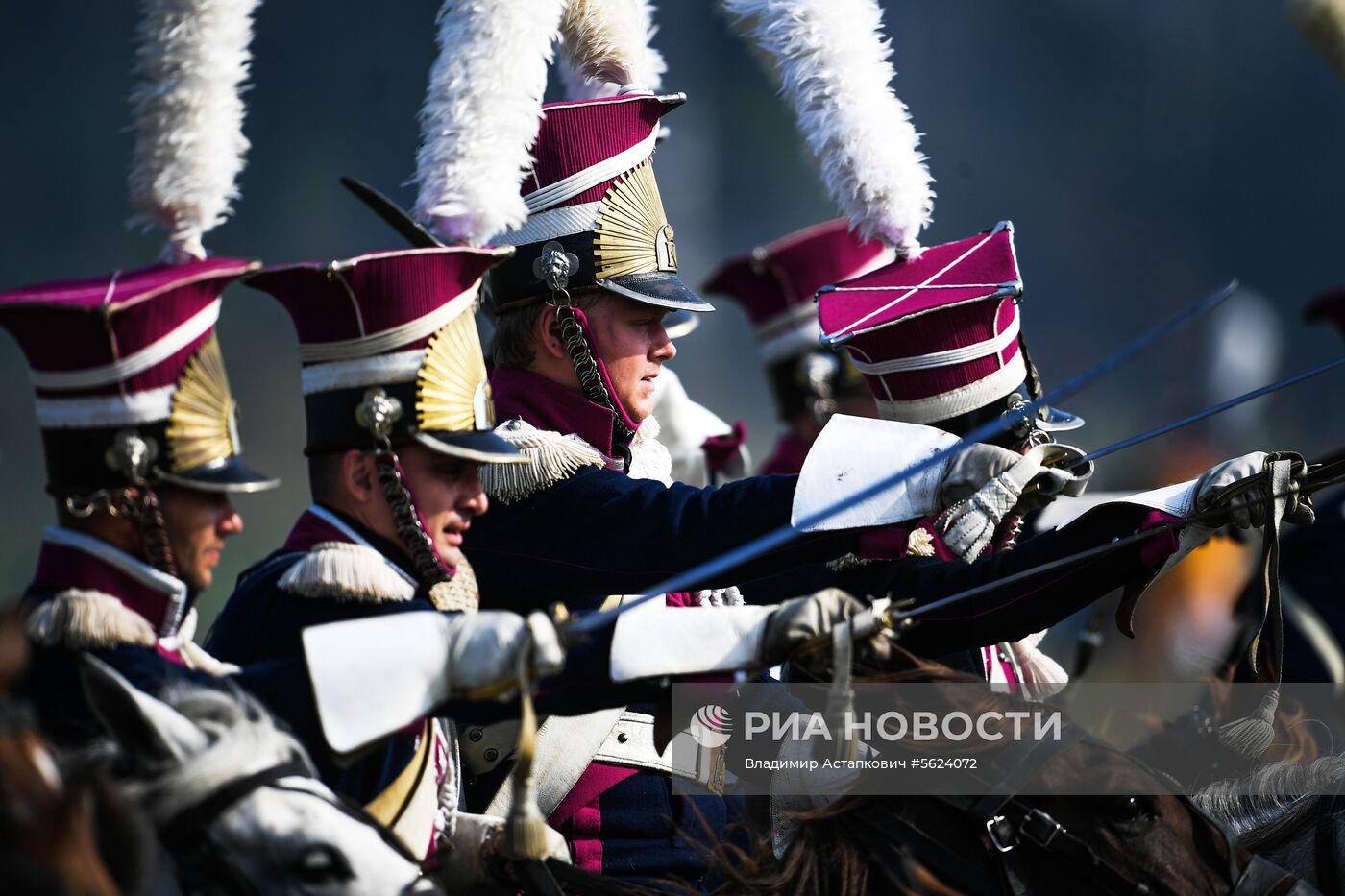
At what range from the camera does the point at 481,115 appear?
338cm

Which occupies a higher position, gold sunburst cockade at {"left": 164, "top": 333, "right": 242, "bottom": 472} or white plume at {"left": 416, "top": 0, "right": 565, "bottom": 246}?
white plume at {"left": 416, "top": 0, "right": 565, "bottom": 246}

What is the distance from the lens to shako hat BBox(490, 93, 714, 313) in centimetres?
389

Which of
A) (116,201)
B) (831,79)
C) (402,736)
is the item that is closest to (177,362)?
(402,736)

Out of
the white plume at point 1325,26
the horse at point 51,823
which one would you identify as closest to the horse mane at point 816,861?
the horse at point 51,823

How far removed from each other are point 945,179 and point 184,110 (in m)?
11.6

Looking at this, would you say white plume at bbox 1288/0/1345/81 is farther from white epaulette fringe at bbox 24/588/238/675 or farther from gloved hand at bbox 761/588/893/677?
white epaulette fringe at bbox 24/588/238/675

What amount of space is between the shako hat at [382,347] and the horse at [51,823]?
1.01 metres

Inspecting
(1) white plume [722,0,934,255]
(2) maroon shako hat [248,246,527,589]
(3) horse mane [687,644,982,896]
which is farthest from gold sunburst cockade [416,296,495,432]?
(1) white plume [722,0,934,255]

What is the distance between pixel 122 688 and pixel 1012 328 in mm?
2590

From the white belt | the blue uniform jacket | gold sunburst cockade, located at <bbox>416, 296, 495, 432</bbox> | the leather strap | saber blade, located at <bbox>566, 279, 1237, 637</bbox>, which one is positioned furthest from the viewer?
the white belt

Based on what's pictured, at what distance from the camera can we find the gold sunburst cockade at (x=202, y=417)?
2.72 m

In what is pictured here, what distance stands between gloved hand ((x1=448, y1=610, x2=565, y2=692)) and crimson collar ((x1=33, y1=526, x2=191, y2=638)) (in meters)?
0.50

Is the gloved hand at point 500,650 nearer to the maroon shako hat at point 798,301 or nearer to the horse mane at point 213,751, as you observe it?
the horse mane at point 213,751

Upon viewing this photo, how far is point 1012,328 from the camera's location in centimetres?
424
